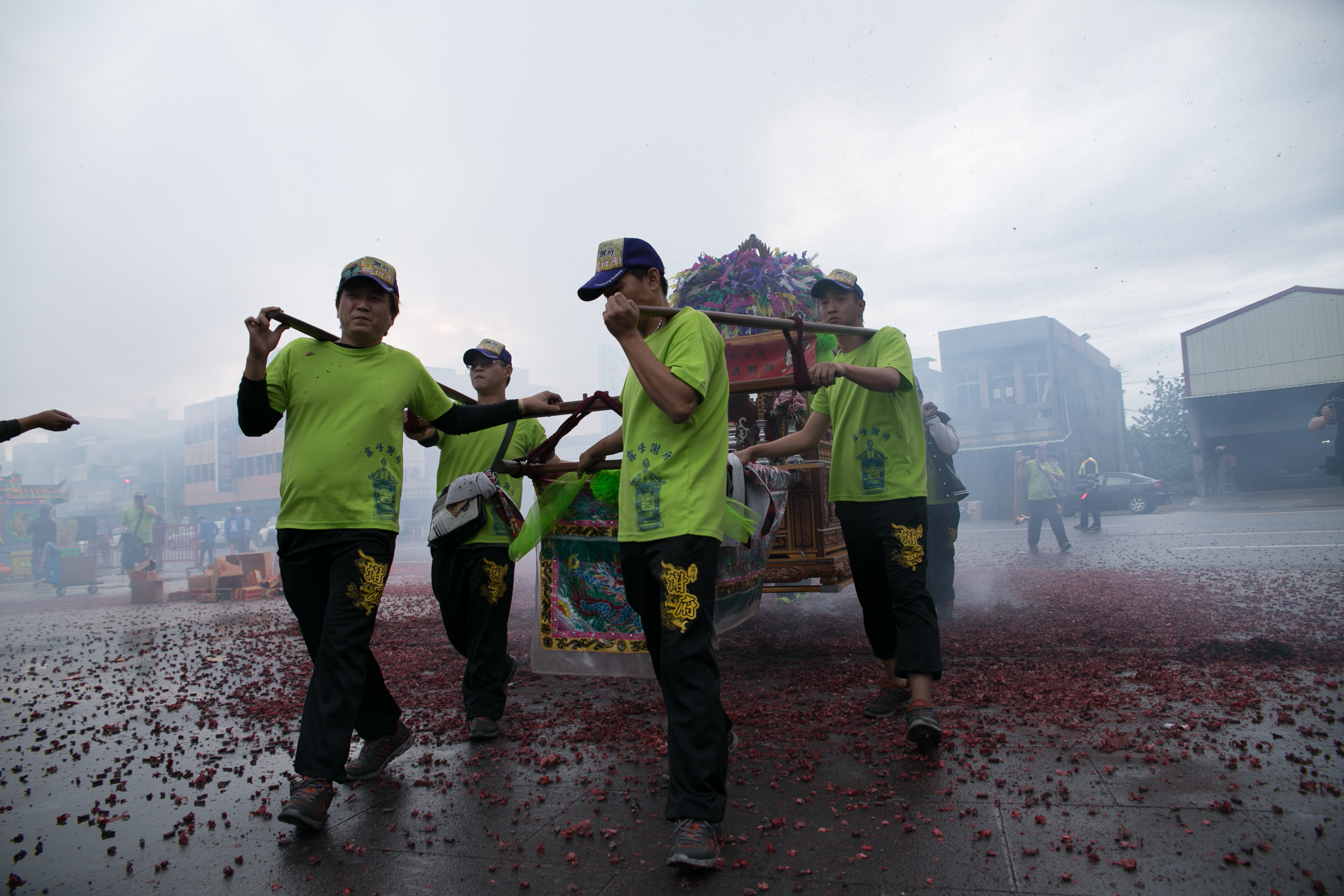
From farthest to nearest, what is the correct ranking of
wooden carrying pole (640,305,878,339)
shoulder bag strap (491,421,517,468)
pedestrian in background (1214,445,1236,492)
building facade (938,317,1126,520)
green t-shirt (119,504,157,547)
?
building facade (938,317,1126,520) < pedestrian in background (1214,445,1236,492) < green t-shirt (119,504,157,547) < shoulder bag strap (491,421,517,468) < wooden carrying pole (640,305,878,339)

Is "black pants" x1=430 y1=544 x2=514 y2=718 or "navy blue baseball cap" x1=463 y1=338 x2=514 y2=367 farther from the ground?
"navy blue baseball cap" x1=463 y1=338 x2=514 y2=367

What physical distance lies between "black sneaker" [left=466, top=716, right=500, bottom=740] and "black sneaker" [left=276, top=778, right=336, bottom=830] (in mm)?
972

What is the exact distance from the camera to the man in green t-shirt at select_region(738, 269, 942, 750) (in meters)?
3.39

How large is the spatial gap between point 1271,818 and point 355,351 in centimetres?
356

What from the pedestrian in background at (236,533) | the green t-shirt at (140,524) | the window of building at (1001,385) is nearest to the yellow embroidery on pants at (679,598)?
the green t-shirt at (140,524)

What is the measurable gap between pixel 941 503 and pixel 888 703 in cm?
298

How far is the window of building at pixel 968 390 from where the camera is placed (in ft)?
117

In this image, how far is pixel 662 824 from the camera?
100 inches

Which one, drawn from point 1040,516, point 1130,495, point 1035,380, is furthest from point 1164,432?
point 1040,516

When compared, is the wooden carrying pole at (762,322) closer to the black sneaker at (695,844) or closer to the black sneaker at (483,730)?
the black sneaker at (695,844)

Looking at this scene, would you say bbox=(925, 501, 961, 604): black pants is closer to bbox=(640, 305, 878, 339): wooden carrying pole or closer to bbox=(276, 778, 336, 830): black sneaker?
bbox=(640, 305, 878, 339): wooden carrying pole

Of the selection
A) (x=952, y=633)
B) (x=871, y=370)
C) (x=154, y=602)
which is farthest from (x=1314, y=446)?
(x=154, y=602)

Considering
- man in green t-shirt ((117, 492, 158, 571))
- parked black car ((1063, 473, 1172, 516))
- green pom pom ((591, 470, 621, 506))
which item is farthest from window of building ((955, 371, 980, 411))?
green pom pom ((591, 470, 621, 506))

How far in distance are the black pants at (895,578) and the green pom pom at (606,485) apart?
3.67 feet
